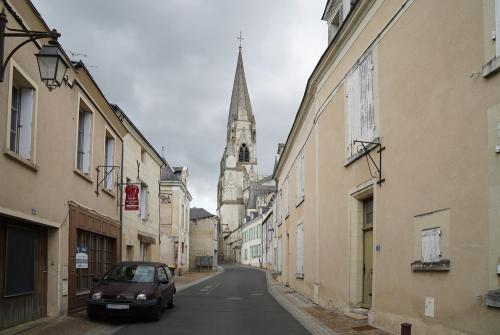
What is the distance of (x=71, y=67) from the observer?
1398 centimetres

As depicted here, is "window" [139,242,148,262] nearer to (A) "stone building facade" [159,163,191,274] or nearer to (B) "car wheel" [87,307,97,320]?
(A) "stone building facade" [159,163,191,274]

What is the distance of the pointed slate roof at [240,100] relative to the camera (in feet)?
379

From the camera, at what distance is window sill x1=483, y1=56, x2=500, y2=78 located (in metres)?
7.23

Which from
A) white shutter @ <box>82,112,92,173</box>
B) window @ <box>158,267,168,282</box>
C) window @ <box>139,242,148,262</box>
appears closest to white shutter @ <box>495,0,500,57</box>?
window @ <box>158,267,168,282</box>

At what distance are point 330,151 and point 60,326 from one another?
8607 millimetres

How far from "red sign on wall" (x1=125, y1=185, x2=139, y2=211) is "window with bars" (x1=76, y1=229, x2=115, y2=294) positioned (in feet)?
4.20

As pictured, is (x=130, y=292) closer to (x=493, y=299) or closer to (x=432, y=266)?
(x=432, y=266)

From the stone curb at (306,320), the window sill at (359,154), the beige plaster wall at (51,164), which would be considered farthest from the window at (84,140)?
the window sill at (359,154)

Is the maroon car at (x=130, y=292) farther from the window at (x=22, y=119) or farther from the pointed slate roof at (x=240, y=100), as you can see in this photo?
the pointed slate roof at (x=240, y=100)

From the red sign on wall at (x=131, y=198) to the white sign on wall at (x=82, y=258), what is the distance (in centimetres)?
411

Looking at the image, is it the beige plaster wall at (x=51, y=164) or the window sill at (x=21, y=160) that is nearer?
the window sill at (x=21, y=160)

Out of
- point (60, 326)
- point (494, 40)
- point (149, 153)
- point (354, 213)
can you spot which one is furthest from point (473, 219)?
point (149, 153)

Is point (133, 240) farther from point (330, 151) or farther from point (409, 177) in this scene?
point (409, 177)

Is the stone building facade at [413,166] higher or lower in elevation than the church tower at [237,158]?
lower
